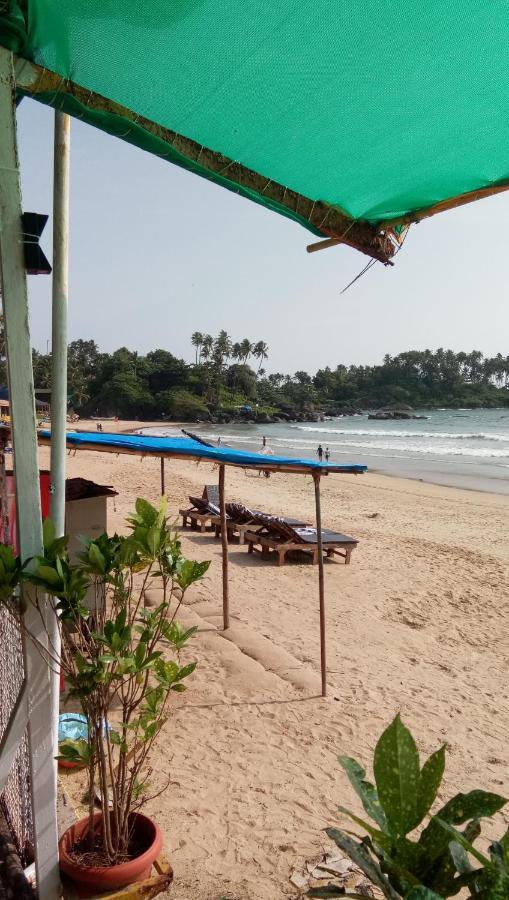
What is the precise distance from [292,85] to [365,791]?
2.22 metres

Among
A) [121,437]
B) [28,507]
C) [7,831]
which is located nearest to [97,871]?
[7,831]

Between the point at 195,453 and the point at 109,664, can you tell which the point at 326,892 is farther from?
the point at 195,453

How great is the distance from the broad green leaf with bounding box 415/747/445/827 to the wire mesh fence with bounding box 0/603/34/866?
4.21ft

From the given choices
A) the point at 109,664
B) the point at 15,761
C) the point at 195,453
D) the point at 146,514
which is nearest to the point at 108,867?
the point at 15,761

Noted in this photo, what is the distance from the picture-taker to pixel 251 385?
3588 inches

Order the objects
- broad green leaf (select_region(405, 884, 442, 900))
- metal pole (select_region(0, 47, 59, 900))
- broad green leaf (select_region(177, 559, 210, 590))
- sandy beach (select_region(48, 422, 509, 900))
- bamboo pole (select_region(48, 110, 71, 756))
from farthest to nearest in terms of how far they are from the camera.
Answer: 1. sandy beach (select_region(48, 422, 509, 900))
2. bamboo pole (select_region(48, 110, 71, 756))
3. broad green leaf (select_region(177, 559, 210, 590))
4. metal pole (select_region(0, 47, 59, 900))
5. broad green leaf (select_region(405, 884, 442, 900))

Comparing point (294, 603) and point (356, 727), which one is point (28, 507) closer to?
point (356, 727)

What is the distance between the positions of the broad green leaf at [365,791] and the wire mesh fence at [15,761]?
110cm

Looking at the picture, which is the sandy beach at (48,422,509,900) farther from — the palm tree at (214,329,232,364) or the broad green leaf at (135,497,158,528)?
the palm tree at (214,329,232,364)

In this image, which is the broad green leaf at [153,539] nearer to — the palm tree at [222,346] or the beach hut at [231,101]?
the beach hut at [231,101]

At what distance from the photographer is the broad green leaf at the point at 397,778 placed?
1734 mm

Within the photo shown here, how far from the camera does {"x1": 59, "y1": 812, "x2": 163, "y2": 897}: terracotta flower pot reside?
206 centimetres

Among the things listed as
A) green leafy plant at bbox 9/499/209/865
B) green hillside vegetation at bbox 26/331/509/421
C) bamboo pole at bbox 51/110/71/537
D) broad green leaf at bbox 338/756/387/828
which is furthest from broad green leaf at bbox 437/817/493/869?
green hillside vegetation at bbox 26/331/509/421

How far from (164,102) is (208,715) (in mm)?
3661
